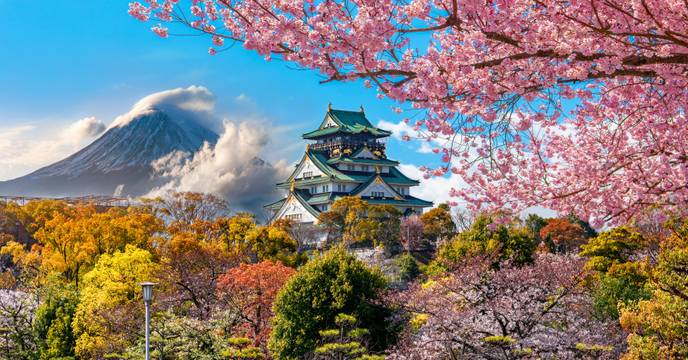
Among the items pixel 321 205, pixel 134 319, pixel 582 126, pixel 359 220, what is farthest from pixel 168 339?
pixel 321 205

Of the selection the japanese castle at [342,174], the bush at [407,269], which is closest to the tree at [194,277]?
the bush at [407,269]

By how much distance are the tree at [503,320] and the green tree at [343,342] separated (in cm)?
78

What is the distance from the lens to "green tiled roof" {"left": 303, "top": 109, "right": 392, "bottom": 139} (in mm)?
62553

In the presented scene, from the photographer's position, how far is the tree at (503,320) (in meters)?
13.7

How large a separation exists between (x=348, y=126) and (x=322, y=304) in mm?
48156

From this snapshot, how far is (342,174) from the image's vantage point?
5769cm

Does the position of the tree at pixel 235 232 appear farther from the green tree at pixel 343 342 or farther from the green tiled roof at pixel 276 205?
the green tiled roof at pixel 276 205

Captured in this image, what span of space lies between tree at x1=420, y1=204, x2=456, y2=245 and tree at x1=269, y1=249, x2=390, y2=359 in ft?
97.2

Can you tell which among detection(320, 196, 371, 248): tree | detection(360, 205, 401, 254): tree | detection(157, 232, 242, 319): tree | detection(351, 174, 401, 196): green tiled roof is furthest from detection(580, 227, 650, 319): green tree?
detection(351, 174, 401, 196): green tiled roof

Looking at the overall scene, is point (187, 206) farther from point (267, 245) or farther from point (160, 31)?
point (160, 31)

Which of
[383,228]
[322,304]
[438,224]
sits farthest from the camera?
[438,224]

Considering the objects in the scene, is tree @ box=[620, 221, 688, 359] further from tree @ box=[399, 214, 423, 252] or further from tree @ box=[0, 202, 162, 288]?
tree @ box=[399, 214, 423, 252]

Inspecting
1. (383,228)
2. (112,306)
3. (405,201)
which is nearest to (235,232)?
(383,228)

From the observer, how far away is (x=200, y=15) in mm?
6363
